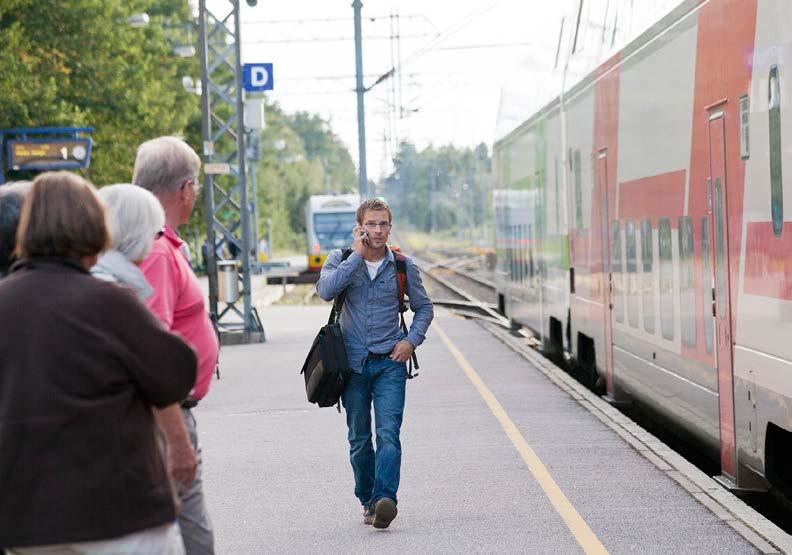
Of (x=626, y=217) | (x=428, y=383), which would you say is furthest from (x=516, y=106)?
(x=626, y=217)

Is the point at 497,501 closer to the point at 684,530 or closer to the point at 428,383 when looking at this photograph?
the point at 684,530

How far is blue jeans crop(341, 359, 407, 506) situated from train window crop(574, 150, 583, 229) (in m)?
6.41

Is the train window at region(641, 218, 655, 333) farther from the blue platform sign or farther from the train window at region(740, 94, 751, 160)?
the blue platform sign

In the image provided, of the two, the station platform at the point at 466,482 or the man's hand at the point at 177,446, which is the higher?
the man's hand at the point at 177,446

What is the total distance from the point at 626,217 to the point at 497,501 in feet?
11.2

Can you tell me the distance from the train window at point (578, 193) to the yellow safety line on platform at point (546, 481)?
176 cm

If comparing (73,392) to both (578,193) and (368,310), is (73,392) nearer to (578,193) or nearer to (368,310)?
(368,310)

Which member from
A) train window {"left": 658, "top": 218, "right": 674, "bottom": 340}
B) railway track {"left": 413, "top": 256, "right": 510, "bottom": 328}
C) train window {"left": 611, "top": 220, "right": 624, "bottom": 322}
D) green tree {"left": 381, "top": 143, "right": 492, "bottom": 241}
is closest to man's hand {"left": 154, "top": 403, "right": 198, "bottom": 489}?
train window {"left": 658, "top": 218, "right": 674, "bottom": 340}

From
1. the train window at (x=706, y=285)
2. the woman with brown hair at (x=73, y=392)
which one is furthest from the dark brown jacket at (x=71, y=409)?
the train window at (x=706, y=285)

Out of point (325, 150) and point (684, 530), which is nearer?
point (684, 530)

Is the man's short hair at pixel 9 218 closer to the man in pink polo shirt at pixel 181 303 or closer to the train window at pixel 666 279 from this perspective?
the man in pink polo shirt at pixel 181 303

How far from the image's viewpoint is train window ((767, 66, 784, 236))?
6.62 m

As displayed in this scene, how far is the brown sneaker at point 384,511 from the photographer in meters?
7.51

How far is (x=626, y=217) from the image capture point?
36.7 ft
